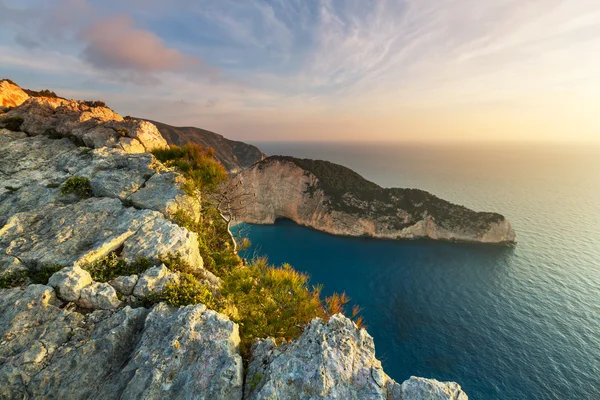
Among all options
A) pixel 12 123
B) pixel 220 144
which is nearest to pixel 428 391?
pixel 12 123

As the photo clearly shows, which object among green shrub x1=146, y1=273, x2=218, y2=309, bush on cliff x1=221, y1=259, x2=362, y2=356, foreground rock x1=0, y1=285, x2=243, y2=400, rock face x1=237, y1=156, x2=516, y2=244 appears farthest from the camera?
rock face x1=237, y1=156, x2=516, y2=244

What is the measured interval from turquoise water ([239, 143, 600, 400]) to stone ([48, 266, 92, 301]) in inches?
371

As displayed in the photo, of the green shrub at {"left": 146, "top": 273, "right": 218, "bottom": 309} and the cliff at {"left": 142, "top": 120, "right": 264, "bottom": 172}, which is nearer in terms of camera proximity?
the green shrub at {"left": 146, "top": 273, "right": 218, "bottom": 309}

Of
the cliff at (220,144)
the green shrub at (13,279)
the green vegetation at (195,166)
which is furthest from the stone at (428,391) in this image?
the cliff at (220,144)

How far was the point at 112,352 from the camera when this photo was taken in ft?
22.7

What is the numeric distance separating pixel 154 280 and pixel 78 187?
8.54 meters

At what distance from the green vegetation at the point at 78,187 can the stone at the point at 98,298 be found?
711 centimetres

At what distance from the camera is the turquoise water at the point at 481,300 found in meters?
28.6

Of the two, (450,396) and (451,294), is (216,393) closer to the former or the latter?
(450,396)

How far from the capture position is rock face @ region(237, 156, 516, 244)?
6234cm

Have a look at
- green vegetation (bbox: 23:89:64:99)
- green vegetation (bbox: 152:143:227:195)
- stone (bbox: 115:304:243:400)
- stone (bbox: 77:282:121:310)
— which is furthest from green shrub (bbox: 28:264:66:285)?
green vegetation (bbox: 23:89:64:99)

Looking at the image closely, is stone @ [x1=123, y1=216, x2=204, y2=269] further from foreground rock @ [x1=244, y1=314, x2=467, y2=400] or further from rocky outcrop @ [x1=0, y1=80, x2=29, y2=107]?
rocky outcrop @ [x1=0, y1=80, x2=29, y2=107]

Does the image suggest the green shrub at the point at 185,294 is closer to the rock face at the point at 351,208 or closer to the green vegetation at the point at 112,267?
the green vegetation at the point at 112,267

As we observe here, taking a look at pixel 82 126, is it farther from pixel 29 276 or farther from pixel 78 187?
pixel 29 276
